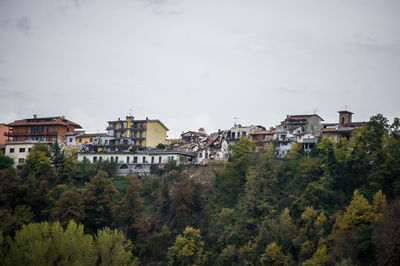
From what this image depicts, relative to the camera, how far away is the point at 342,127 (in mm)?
77125

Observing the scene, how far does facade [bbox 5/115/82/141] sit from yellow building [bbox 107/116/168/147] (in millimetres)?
10114

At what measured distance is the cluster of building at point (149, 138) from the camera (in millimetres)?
79625

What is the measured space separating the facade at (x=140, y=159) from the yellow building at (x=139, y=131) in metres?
8.16

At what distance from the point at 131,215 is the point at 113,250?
882cm

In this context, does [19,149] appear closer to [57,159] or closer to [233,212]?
[57,159]

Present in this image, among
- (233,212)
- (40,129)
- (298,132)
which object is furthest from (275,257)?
(40,129)

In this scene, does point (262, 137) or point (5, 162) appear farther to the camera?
point (262, 137)

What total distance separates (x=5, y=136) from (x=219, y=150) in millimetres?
51574

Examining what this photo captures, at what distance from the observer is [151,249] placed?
63.2 metres

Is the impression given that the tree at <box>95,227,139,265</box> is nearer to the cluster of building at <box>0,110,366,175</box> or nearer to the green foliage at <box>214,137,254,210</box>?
the green foliage at <box>214,137,254,210</box>

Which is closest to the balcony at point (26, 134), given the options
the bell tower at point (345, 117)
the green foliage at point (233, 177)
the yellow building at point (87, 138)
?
the yellow building at point (87, 138)

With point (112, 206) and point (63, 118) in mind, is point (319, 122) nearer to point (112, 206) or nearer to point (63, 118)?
point (112, 206)

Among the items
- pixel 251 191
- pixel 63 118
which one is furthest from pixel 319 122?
pixel 63 118

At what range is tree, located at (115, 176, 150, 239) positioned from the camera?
6619 cm
